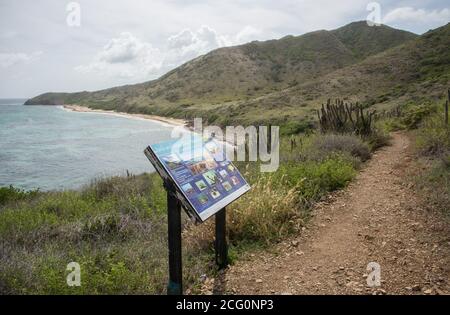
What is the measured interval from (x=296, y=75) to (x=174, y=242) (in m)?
76.9

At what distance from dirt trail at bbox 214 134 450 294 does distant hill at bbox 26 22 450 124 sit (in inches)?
1001

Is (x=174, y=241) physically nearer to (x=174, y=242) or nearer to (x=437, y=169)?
(x=174, y=242)

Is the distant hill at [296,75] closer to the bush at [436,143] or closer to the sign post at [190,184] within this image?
the bush at [436,143]

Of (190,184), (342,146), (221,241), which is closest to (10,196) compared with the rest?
(221,241)

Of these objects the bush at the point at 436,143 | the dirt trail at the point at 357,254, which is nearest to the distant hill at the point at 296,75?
the bush at the point at 436,143

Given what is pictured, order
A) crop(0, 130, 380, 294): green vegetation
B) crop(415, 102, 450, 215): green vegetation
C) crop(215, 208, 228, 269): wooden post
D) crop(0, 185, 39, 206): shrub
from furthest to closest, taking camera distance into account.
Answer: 1. crop(0, 185, 39, 206): shrub
2. crop(415, 102, 450, 215): green vegetation
3. crop(215, 208, 228, 269): wooden post
4. crop(0, 130, 380, 294): green vegetation

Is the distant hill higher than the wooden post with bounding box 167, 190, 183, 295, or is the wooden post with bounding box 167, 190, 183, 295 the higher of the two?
the distant hill

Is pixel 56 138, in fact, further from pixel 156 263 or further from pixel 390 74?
pixel 156 263

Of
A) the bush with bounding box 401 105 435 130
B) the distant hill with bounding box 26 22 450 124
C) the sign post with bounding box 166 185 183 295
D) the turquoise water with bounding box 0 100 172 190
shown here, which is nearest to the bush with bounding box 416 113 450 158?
the bush with bounding box 401 105 435 130

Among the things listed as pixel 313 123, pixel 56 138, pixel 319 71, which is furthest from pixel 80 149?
pixel 319 71

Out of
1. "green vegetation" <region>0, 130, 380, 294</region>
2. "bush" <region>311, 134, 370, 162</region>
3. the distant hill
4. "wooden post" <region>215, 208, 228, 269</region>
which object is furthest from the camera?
the distant hill

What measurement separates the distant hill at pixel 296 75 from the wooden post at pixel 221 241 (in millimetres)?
27582

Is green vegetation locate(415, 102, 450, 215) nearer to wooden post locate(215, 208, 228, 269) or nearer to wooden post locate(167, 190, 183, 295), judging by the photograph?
wooden post locate(215, 208, 228, 269)

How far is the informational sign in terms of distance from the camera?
357 cm
